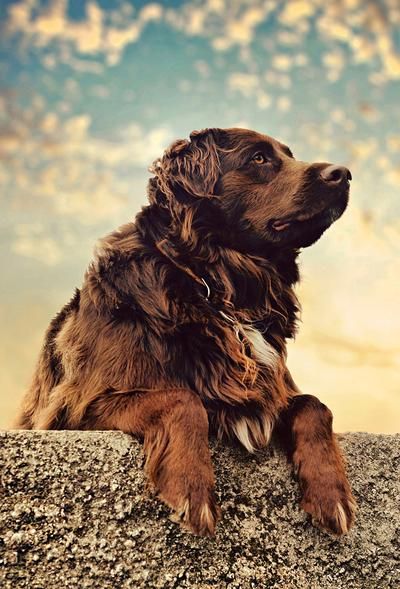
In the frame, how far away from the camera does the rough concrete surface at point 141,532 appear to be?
197 cm

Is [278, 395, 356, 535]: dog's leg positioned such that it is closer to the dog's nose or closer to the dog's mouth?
the dog's mouth

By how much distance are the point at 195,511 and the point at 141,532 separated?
0.62 ft

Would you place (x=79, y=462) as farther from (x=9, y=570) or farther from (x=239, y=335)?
(x=239, y=335)

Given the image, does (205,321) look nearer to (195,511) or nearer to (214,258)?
(214,258)

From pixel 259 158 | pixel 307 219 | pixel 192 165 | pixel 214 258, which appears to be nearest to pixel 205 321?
pixel 214 258

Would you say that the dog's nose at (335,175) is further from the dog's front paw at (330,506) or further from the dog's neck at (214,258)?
the dog's front paw at (330,506)

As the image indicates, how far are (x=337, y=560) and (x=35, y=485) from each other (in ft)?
3.80

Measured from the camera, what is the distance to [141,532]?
2059mm

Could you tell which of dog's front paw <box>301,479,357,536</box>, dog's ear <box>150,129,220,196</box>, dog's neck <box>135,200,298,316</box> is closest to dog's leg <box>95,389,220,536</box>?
dog's front paw <box>301,479,357,536</box>

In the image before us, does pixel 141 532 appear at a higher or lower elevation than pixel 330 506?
lower

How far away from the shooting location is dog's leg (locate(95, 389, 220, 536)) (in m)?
2.06

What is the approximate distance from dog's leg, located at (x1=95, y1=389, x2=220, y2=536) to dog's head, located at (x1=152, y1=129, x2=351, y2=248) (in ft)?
2.96

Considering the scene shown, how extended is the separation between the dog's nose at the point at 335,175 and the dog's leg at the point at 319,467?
3.20 ft

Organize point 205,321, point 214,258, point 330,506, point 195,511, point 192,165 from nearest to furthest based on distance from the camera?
1. point 195,511
2. point 330,506
3. point 205,321
4. point 214,258
5. point 192,165
